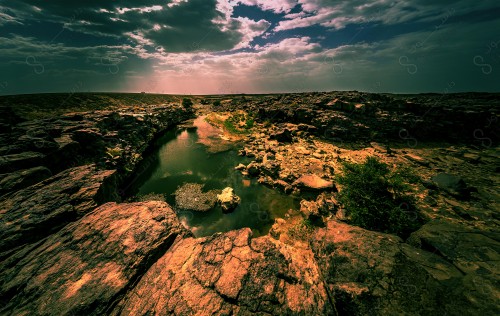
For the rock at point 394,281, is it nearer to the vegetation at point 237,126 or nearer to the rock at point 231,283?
the rock at point 231,283

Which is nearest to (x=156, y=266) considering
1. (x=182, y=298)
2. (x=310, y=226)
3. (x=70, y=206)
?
(x=182, y=298)

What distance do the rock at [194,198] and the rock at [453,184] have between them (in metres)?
14.7

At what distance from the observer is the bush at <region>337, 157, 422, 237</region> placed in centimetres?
780

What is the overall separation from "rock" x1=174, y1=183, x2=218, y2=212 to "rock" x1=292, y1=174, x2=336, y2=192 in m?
6.40

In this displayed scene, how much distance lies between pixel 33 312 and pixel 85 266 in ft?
3.63

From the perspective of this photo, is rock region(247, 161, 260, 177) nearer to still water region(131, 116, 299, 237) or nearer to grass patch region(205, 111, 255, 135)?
still water region(131, 116, 299, 237)

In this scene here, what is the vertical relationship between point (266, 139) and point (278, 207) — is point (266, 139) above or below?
above

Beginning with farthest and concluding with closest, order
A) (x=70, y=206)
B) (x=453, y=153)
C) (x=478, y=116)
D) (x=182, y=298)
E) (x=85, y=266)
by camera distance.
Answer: (x=478, y=116) < (x=453, y=153) < (x=70, y=206) < (x=85, y=266) < (x=182, y=298)

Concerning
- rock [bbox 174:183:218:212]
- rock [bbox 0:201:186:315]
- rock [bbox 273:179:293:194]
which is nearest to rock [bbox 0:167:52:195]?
rock [bbox 0:201:186:315]

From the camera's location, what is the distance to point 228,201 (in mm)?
11555

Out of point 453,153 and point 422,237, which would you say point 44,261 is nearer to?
point 422,237

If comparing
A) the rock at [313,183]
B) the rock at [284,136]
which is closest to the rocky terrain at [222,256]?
the rock at [313,183]

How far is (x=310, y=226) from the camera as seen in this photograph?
9.36 m

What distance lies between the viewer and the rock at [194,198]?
12000mm
